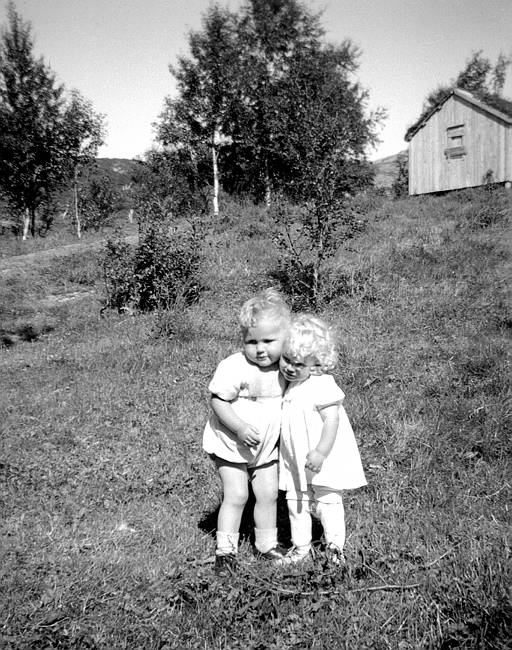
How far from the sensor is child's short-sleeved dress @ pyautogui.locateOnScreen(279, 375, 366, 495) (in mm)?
2805

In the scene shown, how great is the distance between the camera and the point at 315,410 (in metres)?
2.81

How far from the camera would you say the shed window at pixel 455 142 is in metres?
21.8

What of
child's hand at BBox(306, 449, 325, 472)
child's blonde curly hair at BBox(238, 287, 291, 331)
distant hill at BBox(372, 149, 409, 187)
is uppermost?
distant hill at BBox(372, 149, 409, 187)

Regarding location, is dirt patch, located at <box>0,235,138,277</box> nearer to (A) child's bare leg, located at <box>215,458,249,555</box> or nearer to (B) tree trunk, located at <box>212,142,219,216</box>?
(A) child's bare leg, located at <box>215,458,249,555</box>

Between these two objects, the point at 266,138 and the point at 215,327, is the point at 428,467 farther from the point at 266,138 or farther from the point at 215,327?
the point at 266,138

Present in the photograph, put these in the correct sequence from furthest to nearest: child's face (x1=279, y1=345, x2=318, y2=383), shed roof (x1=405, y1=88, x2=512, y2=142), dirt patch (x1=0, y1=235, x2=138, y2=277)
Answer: shed roof (x1=405, y1=88, x2=512, y2=142), dirt patch (x1=0, y1=235, x2=138, y2=277), child's face (x1=279, y1=345, x2=318, y2=383)

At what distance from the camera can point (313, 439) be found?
9.28 feet

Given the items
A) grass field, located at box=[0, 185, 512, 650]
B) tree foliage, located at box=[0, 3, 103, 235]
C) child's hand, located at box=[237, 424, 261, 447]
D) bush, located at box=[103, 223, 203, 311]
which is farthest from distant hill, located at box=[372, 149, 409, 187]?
child's hand, located at box=[237, 424, 261, 447]

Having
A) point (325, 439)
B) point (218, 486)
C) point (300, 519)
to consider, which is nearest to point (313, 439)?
point (325, 439)

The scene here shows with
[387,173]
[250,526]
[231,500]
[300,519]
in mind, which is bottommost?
[250,526]

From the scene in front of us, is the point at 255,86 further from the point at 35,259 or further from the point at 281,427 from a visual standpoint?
the point at 281,427

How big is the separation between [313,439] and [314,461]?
0.19 metres

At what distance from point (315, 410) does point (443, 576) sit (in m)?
0.99

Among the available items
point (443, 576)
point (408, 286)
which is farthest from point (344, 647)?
point (408, 286)
